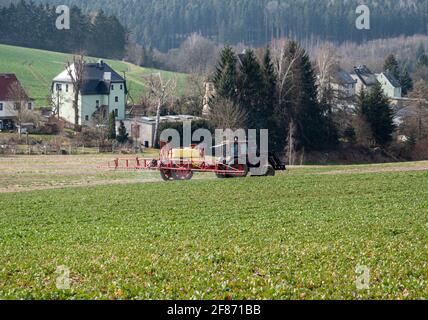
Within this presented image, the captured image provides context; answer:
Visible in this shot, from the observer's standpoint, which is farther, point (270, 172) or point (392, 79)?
point (392, 79)

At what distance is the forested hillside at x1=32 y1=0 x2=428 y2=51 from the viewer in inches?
6786

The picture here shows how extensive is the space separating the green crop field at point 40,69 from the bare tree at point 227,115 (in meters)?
27.3

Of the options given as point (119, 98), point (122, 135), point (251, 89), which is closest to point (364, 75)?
point (119, 98)

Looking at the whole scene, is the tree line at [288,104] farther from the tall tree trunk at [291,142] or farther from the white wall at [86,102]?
the white wall at [86,102]

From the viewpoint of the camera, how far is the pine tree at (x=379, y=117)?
219ft

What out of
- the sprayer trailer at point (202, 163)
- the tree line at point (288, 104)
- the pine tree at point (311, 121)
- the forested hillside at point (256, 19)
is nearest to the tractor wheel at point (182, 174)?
the sprayer trailer at point (202, 163)

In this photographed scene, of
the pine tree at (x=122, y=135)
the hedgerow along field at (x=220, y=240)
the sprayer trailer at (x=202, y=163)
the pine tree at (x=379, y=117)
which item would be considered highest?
the pine tree at (x=379, y=117)

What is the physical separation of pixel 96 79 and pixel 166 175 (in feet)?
143

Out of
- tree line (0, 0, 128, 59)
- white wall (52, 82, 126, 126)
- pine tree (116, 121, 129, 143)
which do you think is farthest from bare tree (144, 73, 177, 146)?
tree line (0, 0, 128, 59)

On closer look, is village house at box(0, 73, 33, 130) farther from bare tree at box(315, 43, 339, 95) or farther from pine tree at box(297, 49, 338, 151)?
bare tree at box(315, 43, 339, 95)

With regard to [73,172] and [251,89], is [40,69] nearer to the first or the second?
[251,89]

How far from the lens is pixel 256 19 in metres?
184

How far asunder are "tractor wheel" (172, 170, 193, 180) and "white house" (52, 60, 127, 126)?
3920 cm
